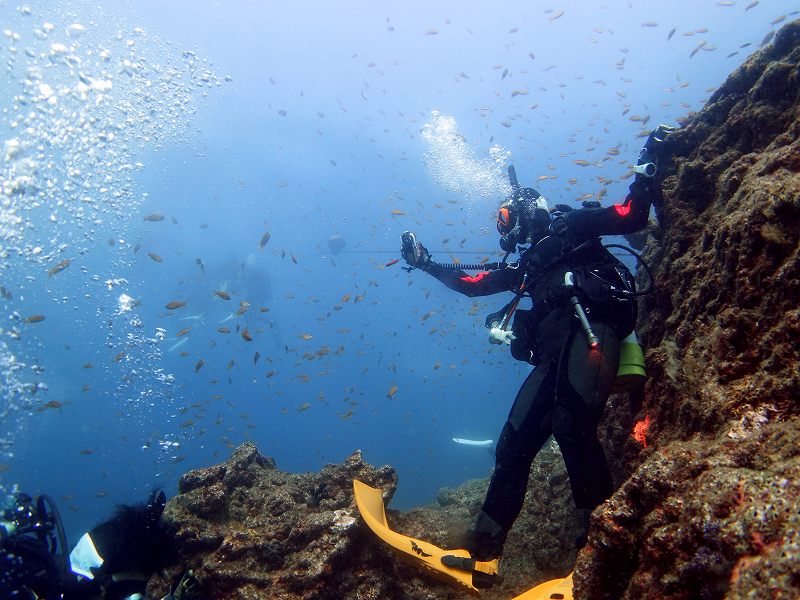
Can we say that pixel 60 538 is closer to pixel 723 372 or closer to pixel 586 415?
pixel 586 415

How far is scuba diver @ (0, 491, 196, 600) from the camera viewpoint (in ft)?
13.0

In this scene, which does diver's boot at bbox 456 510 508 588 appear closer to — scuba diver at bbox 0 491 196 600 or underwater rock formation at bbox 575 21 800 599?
underwater rock formation at bbox 575 21 800 599

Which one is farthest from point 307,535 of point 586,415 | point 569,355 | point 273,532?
point 569,355

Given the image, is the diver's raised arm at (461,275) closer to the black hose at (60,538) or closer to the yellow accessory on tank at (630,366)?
the yellow accessory on tank at (630,366)

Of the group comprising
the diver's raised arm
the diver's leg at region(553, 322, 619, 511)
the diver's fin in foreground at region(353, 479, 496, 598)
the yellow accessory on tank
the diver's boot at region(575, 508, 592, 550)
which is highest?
the diver's raised arm

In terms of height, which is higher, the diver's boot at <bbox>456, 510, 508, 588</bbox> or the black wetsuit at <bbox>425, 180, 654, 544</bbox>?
the black wetsuit at <bbox>425, 180, 654, 544</bbox>

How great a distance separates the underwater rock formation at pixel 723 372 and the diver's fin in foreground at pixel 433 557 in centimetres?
180

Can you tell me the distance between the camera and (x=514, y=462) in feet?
13.9

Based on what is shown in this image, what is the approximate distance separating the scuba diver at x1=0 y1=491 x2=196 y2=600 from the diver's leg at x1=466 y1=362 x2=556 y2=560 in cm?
277

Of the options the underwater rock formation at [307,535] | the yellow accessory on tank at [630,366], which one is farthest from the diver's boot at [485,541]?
the yellow accessory on tank at [630,366]

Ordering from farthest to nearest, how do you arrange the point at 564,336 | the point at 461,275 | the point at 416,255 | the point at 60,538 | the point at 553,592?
the point at 416,255, the point at 461,275, the point at 60,538, the point at 564,336, the point at 553,592

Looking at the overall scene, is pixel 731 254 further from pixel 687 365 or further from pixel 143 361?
pixel 143 361

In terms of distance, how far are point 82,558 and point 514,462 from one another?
4173 millimetres

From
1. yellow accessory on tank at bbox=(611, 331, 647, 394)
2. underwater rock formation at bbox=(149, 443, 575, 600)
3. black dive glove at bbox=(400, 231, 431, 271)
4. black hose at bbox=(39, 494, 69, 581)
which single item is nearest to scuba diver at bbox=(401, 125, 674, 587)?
yellow accessory on tank at bbox=(611, 331, 647, 394)
